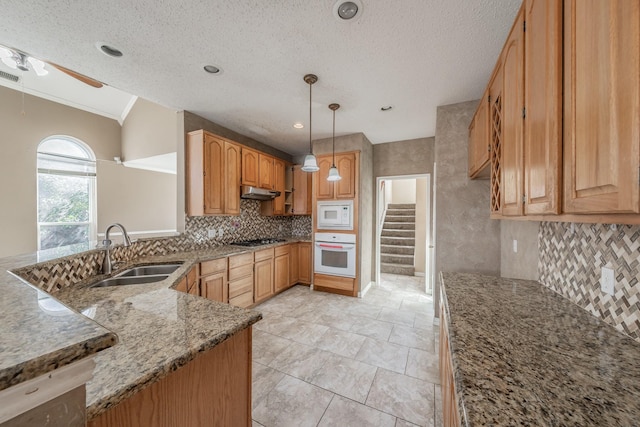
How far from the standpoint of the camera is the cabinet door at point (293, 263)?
167 inches

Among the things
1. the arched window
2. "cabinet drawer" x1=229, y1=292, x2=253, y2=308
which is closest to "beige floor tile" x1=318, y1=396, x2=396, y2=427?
"cabinet drawer" x1=229, y1=292, x2=253, y2=308

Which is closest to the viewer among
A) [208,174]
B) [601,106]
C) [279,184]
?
[601,106]

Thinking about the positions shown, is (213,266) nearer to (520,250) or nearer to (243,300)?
(243,300)

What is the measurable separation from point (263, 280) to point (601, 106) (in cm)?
360

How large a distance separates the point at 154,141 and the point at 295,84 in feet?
12.7

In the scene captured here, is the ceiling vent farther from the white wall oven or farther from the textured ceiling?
the white wall oven

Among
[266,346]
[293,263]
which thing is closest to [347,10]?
[266,346]

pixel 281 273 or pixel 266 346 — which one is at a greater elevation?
pixel 281 273

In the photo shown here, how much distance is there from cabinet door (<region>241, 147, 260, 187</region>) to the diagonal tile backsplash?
3424 millimetres

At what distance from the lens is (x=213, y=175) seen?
10.0ft

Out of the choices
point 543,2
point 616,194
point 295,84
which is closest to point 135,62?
point 295,84

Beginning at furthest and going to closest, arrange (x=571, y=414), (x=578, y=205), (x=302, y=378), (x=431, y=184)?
(x=431, y=184) < (x=302, y=378) < (x=578, y=205) < (x=571, y=414)

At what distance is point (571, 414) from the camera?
0.60m

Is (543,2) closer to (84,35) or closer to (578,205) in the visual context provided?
(578,205)
